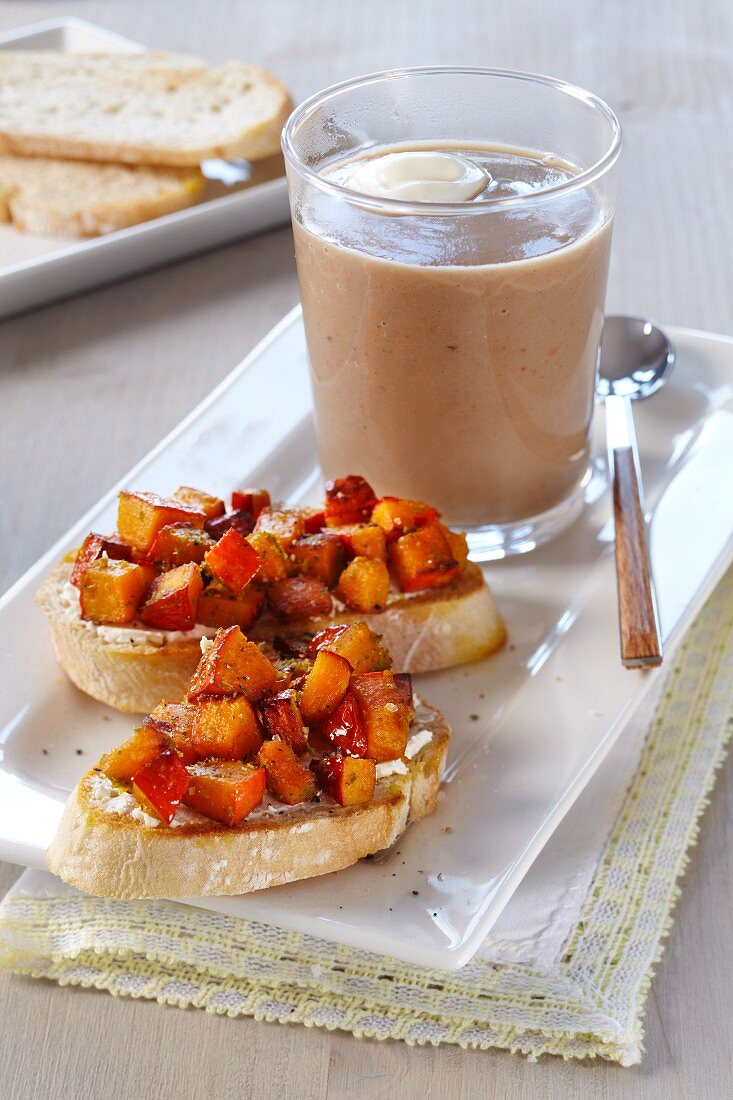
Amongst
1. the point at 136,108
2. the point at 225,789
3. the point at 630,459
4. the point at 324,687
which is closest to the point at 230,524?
the point at 324,687

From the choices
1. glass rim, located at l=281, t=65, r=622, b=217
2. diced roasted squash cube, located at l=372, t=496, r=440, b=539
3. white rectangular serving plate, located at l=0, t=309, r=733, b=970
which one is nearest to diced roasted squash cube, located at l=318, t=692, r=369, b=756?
white rectangular serving plate, located at l=0, t=309, r=733, b=970

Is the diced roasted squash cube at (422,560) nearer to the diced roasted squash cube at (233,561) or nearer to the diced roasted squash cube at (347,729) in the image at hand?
the diced roasted squash cube at (233,561)

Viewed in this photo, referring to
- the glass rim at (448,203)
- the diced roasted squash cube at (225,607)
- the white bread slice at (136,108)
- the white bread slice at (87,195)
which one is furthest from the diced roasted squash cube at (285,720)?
the white bread slice at (136,108)

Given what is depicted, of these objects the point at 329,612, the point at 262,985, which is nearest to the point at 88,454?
the point at 329,612

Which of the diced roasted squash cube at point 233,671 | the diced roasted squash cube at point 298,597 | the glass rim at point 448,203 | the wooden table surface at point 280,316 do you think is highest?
the glass rim at point 448,203

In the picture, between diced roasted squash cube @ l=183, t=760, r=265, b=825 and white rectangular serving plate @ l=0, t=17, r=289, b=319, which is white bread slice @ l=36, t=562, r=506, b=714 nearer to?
diced roasted squash cube @ l=183, t=760, r=265, b=825

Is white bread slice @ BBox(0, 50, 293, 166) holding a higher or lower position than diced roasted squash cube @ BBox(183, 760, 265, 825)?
higher
